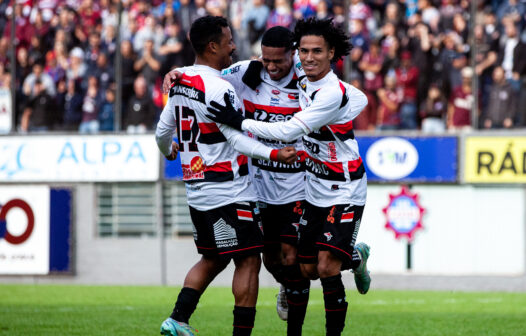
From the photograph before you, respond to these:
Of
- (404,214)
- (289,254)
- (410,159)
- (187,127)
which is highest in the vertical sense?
(187,127)

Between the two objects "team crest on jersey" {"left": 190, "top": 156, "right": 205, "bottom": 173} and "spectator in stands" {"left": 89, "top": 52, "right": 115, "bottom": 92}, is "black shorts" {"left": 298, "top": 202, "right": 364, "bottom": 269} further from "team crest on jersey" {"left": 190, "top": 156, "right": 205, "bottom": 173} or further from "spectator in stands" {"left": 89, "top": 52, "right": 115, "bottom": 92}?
"spectator in stands" {"left": 89, "top": 52, "right": 115, "bottom": 92}

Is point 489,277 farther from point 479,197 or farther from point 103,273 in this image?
point 103,273

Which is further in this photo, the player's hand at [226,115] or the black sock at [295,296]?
the black sock at [295,296]

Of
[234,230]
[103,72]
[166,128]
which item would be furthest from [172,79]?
[103,72]

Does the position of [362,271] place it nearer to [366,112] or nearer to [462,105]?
[462,105]

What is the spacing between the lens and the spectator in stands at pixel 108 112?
15.9m

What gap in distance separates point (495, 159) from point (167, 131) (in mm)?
8390

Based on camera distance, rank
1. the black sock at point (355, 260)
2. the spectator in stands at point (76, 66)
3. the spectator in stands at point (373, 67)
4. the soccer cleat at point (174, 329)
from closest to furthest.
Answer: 1. the soccer cleat at point (174, 329)
2. the black sock at point (355, 260)
3. the spectator in stands at point (373, 67)
4. the spectator in stands at point (76, 66)

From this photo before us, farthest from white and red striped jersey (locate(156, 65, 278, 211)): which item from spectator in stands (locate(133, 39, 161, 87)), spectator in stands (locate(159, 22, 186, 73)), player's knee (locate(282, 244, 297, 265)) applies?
spectator in stands (locate(133, 39, 161, 87))

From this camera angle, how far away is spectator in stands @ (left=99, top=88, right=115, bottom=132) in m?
15.9

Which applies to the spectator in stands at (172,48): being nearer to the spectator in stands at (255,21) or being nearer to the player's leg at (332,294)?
the spectator in stands at (255,21)

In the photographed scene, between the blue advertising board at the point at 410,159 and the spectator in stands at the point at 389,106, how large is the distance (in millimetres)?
207

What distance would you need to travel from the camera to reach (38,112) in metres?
16.2

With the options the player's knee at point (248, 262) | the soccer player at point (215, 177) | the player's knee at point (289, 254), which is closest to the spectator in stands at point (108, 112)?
the player's knee at point (289, 254)
